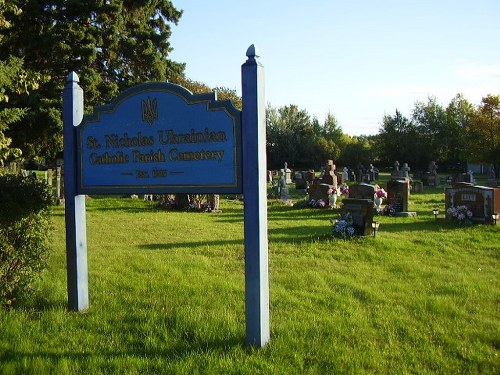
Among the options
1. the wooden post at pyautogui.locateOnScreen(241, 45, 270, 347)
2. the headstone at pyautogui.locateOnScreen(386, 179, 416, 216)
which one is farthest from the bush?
the headstone at pyautogui.locateOnScreen(386, 179, 416, 216)

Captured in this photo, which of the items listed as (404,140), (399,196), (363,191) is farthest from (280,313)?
(404,140)

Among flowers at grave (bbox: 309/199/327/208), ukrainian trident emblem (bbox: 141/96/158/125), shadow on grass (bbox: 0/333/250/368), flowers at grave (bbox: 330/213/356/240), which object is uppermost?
ukrainian trident emblem (bbox: 141/96/158/125)

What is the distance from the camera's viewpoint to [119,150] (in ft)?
16.4

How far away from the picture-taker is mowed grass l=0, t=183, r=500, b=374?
3916 millimetres

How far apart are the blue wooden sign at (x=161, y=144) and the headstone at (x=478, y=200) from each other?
1092cm

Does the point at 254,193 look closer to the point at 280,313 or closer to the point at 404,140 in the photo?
the point at 280,313

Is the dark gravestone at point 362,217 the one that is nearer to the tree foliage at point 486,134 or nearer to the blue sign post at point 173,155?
the blue sign post at point 173,155

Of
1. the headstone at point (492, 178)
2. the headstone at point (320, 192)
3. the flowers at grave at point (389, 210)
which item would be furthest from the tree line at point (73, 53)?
the headstone at point (492, 178)

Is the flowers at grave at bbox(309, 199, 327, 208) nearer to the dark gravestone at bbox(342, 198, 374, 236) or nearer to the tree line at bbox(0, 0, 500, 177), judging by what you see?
the dark gravestone at bbox(342, 198, 374, 236)

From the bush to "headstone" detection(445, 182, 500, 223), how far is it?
37.7 feet

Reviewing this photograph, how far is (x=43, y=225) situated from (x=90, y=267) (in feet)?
7.13

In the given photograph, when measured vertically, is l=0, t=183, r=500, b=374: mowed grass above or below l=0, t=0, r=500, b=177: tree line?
below

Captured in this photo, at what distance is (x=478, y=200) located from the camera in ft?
43.9

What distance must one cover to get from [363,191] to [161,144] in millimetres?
12391
